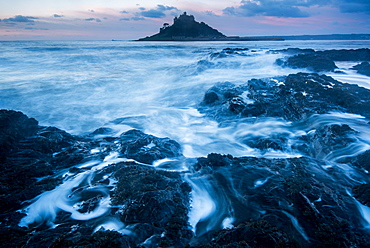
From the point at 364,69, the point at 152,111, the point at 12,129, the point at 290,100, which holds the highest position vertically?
the point at 364,69

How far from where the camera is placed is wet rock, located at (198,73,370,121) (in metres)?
7.37

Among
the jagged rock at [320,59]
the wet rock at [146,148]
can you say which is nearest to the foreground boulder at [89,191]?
the wet rock at [146,148]

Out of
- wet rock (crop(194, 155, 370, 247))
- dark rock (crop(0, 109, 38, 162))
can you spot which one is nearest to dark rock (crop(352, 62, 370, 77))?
wet rock (crop(194, 155, 370, 247))

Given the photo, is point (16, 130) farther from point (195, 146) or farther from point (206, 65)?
point (206, 65)

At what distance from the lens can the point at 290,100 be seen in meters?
8.00

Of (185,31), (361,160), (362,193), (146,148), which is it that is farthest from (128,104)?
(185,31)

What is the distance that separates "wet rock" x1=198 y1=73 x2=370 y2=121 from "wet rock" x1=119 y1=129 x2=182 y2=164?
309 centimetres

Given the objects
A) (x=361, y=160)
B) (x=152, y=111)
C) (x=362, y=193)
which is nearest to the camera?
(x=362, y=193)

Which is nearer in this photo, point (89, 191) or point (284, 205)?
point (284, 205)

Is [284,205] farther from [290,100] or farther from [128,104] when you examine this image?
[128,104]

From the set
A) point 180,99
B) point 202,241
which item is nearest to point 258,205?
point 202,241

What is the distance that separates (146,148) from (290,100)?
18.6 ft

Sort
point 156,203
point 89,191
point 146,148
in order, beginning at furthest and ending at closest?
point 146,148 → point 89,191 → point 156,203

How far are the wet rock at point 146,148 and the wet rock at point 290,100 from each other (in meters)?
3.09
